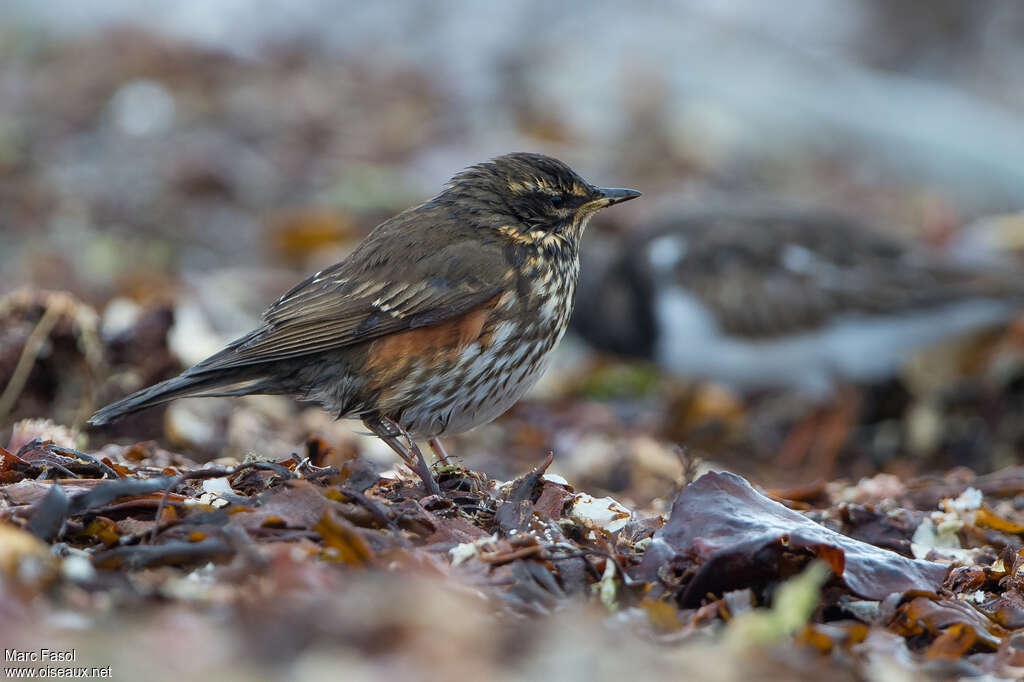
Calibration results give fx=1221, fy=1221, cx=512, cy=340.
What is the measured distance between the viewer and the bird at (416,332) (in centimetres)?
453

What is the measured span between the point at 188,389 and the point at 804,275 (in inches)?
205

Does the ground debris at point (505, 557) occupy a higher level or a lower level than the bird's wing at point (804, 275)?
lower

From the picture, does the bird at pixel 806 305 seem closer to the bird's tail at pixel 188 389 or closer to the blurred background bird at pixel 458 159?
the blurred background bird at pixel 458 159

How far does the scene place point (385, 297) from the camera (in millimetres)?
4645

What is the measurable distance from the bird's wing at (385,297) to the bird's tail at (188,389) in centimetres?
7

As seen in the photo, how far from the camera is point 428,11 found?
15984 mm

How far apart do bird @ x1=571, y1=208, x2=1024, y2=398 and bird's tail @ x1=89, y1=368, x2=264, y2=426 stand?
4.68 m

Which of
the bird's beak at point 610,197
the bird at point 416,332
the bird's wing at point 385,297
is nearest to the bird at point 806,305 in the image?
the bird's beak at point 610,197

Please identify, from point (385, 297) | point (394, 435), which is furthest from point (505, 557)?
point (385, 297)

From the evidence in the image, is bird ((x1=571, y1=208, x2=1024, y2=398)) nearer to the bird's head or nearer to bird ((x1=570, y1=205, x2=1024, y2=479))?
bird ((x1=570, y1=205, x2=1024, y2=479))

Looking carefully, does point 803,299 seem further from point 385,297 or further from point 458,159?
point 385,297

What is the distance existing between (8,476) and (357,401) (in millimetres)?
1251

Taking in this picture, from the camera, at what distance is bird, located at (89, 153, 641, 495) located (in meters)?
4.53

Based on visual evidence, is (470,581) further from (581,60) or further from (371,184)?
(581,60)
